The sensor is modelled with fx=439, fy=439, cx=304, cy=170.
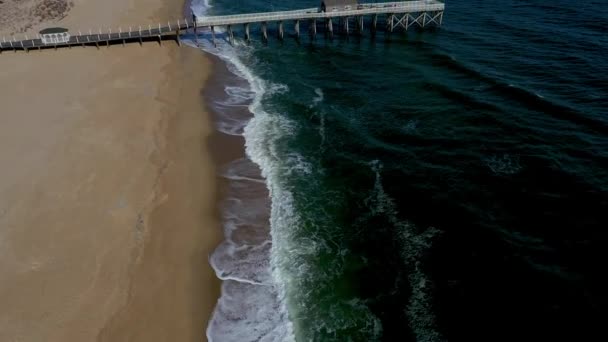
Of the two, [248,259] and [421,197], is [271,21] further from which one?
[248,259]

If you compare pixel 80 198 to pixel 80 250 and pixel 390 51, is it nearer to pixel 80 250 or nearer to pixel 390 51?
pixel 80 250

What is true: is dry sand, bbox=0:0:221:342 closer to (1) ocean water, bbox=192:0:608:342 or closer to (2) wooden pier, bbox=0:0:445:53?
(1) ocean water, bbox=192:0:608:342

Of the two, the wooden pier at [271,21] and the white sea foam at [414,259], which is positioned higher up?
the wooden pier at [271,21]

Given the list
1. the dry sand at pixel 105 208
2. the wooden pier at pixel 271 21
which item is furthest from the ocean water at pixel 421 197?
the wooden pier at pixel 271 21

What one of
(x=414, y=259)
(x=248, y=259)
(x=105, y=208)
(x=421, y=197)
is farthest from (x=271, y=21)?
(x=414, y=259)

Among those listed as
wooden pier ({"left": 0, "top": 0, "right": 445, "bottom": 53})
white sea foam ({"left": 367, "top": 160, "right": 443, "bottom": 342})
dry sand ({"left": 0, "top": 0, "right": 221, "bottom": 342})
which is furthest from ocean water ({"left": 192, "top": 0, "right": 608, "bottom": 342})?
wooden pier ({"left": 0, "top": 0, "right": 445, "bottom": 53})

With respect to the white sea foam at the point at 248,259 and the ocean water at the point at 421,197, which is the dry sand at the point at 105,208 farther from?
the ocean water at the point at 421,197

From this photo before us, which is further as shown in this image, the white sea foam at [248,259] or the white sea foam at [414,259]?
the white sea foam at [248,259]
